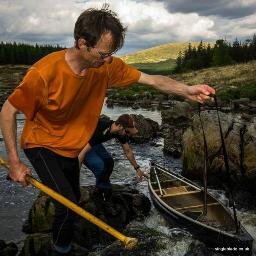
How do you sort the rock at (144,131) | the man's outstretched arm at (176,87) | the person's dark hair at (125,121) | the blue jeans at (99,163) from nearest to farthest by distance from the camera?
the man's outstretched arm at (176,87)
the person's dark hair at (125,121)
the blue jeans at (99,163)
the rock at (144,131)

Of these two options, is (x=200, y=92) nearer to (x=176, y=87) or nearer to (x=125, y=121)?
(x=176, y=87)

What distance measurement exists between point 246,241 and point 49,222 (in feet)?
18.0

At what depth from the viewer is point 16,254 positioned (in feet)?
35.4

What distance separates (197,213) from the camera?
12.7 m

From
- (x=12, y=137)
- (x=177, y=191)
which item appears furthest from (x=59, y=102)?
(x=177, y=191)

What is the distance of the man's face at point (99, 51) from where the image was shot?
5.38 meters

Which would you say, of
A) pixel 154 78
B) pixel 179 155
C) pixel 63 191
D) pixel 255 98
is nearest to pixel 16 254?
pixel 63 191

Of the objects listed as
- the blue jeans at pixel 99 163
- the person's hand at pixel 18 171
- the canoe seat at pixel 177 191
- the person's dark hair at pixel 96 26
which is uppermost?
the person's dark hair at pixel 96 26

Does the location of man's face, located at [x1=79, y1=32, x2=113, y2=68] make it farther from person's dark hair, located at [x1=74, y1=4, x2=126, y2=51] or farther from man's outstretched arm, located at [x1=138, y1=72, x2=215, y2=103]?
man's outstretched arm, located at [x1=138, y1=72, x2=215, y2=103]

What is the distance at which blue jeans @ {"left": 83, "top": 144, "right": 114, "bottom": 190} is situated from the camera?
481 inches

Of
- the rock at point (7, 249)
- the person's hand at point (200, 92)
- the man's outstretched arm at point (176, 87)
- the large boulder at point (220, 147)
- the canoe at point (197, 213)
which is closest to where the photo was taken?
the person's hand at point (200, 92)

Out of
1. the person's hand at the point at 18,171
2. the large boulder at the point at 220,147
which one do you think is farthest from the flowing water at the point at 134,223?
the person's hand at the point at 18,171

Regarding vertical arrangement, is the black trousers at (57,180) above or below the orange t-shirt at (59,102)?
below

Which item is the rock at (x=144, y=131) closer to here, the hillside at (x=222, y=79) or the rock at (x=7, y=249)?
the rock at (x=7, y=249)
